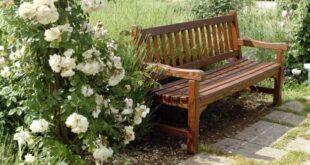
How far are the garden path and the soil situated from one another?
0.11 meters

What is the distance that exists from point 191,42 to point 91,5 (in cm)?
229

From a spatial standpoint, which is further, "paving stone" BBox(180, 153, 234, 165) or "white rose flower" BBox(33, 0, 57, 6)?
"paving stone" BBox(180, 153, 234, 165)

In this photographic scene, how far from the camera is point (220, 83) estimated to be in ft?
14.8

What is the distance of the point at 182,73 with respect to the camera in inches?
156

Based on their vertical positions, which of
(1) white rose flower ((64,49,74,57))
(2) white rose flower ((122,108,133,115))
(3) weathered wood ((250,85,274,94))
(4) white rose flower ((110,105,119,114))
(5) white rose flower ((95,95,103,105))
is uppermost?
(1) white rose flower ((64,49,74,57))

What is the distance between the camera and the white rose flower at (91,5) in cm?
283

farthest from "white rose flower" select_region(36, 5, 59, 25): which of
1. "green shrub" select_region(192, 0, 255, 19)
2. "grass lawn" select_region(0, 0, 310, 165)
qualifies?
"green shrub" select_region(192, 0, 255, 19)

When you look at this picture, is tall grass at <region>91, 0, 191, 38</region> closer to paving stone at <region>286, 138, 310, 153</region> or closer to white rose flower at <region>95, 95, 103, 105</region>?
white rose flower at <region>95, 95, 103, 105</region>

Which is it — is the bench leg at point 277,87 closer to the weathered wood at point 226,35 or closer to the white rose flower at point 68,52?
the weathered wood at point 226,35

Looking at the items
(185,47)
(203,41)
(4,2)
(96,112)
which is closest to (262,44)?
(203,41)

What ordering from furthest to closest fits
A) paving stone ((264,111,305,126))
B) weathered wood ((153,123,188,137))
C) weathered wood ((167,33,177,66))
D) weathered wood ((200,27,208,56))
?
weathered wood ((200,27,208,56))
paving stone ((264,111,305,126))
weathered wood ((167,33,177,66))
weathered wood ((153,123,188,137))

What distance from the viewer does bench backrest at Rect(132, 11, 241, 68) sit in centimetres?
437

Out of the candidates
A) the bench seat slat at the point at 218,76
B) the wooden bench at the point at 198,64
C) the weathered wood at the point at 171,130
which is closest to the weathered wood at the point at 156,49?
Answer: the wooden bench at the point at 198,64

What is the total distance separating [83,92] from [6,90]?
2.25ft
